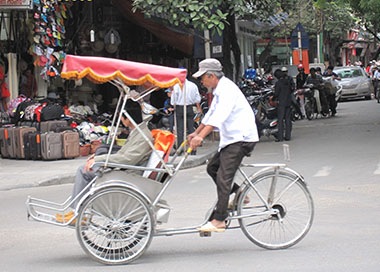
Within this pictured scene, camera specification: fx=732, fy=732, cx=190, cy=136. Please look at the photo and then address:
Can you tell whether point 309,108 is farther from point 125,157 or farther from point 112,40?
point 125,157

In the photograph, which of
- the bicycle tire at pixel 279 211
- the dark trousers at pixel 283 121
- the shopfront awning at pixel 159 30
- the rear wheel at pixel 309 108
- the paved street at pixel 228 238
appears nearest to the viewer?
the paved street at pixel 228 238

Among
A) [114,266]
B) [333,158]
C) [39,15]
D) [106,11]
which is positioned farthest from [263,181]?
[106,11]

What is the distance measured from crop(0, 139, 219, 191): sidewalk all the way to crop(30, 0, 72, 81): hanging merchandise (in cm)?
228

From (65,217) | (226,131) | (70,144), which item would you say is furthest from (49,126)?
(226,131)

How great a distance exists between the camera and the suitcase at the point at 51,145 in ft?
50.4

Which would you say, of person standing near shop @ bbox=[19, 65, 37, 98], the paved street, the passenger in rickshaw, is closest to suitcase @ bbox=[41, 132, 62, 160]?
person standing near shop @ bbox=[19, 65, 37, 98]

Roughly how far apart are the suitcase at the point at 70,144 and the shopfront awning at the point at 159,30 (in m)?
6.43

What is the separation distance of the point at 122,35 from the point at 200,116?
17.4ft

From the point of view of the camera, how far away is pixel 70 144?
15609mm

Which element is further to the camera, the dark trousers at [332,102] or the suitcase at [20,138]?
the dark trousers at [332,102]

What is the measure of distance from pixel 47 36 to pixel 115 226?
1018 cm

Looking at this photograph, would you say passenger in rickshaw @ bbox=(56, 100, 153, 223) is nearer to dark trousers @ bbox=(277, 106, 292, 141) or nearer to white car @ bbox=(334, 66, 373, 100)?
dark trousers @ bbox=(277, 106, 292, 141)

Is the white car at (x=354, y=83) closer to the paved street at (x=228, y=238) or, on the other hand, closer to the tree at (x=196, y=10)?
the tree at (x=196, y=10)

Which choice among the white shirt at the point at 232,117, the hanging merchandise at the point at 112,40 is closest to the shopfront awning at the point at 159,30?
the hanging merchandise at the point at 112,40
